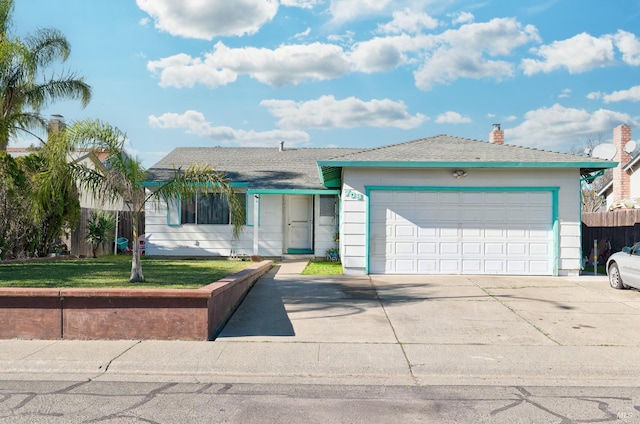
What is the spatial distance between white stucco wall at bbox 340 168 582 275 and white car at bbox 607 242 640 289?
4.65 ft

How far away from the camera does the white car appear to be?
35.8ft

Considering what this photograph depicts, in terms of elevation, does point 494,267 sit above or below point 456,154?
below

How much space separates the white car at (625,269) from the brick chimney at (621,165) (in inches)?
561

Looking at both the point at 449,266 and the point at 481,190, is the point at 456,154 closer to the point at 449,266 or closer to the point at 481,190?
the point at 481,190

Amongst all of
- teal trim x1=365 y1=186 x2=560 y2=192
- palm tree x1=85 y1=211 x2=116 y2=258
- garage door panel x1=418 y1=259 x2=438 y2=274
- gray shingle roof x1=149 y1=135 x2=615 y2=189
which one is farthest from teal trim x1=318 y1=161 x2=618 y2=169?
Answer: palm tree x1=85 y1=211 x2=116 y2=258

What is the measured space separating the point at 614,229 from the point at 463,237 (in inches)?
302

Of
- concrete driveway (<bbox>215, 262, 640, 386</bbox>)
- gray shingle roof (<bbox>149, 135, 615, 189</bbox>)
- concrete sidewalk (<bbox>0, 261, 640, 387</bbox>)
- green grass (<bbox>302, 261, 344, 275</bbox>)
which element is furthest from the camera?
green grass (<bbox>302, 261, 344, 275</bbox>)

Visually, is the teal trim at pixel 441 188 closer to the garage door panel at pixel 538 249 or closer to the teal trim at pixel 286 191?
the garage door panel at pixel 538 249

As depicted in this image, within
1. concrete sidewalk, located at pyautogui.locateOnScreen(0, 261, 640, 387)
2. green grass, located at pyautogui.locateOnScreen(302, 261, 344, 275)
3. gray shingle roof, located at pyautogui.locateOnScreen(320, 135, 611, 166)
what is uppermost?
gray shingle roof, located at pyautogui.locateOnScreen(320, 135, 611, 166)

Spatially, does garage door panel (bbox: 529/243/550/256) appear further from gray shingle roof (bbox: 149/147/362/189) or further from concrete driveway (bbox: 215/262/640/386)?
gray shingle roof (bbox: 149/147/362/189)

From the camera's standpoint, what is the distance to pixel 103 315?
7.24 m

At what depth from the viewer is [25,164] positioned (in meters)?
14.9

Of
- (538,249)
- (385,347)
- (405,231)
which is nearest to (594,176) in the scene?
(538,249)

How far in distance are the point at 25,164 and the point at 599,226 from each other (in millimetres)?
19391
